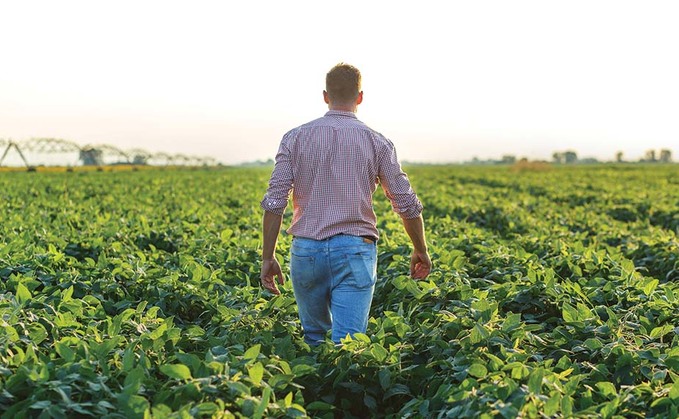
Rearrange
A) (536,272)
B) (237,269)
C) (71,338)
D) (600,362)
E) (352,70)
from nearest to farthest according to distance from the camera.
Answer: (71,338) < (600,362) < (352,70) < (536,272) < (237,269)

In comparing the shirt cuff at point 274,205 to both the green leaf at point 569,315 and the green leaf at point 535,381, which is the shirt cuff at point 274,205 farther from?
the green leaf at point 569,315

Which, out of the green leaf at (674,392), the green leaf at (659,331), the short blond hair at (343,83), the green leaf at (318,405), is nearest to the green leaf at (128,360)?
the green leaf at (318,405)

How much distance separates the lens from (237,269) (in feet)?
22.8

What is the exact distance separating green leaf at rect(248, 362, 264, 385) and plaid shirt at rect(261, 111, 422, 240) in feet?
4.08

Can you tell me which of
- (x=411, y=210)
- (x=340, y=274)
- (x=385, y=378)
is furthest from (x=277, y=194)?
(x=385, y=378)

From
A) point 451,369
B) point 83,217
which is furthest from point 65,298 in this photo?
point 83,217

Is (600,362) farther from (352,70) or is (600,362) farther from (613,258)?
(613,258)

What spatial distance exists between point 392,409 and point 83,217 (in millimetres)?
8289

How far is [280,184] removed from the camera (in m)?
4.51

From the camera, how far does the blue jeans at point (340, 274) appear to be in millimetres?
4449

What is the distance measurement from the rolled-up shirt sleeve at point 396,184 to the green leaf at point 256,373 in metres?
1.64

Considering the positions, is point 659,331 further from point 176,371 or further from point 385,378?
point 176,371

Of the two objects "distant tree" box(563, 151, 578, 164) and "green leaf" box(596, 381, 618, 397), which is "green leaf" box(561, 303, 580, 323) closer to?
"green leaf" box(596, 381, 618, 397)

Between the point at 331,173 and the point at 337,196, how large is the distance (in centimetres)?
16
